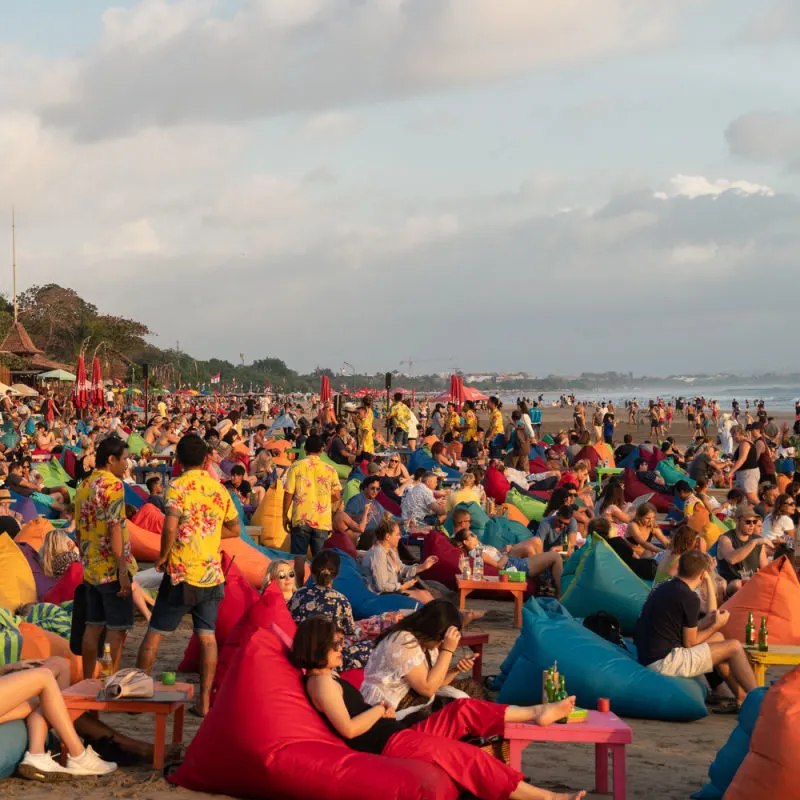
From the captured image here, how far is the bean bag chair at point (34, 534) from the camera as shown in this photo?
9625 millimetres

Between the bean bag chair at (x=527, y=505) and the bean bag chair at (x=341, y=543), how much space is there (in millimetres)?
4373

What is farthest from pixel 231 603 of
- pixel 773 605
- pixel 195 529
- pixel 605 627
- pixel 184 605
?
pixel 773 605

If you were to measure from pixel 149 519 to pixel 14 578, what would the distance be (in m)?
3.16

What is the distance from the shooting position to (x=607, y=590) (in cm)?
858

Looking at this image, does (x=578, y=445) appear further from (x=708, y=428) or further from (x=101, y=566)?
(x=708, y=428)

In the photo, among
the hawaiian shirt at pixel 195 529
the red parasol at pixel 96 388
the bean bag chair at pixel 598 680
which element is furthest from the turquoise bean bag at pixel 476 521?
the red parasol at pixel 96 388

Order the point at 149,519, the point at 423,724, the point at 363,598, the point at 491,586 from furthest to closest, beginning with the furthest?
1. the point at 149,519
2. the point at 491,586
3. the point at 363,598
4. the point at 423,724

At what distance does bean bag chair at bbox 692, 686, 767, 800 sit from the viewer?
487 cm

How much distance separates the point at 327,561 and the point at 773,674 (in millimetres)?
3146

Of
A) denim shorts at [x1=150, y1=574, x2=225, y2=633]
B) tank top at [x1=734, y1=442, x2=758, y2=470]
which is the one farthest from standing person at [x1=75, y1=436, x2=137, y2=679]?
tank top at [x1=734, y1=442, x2=758, y2=470]

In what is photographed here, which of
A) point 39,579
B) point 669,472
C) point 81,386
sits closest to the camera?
point 39,579

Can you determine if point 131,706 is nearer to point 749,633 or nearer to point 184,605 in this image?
point 184,605

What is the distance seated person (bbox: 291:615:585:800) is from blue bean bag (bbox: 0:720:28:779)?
→ 4.00 feet

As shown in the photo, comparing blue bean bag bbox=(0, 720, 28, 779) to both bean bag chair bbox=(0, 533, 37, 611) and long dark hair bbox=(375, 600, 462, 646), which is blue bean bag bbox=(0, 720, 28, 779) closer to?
long dark hair bbox=(375, 600, 462, 646)
